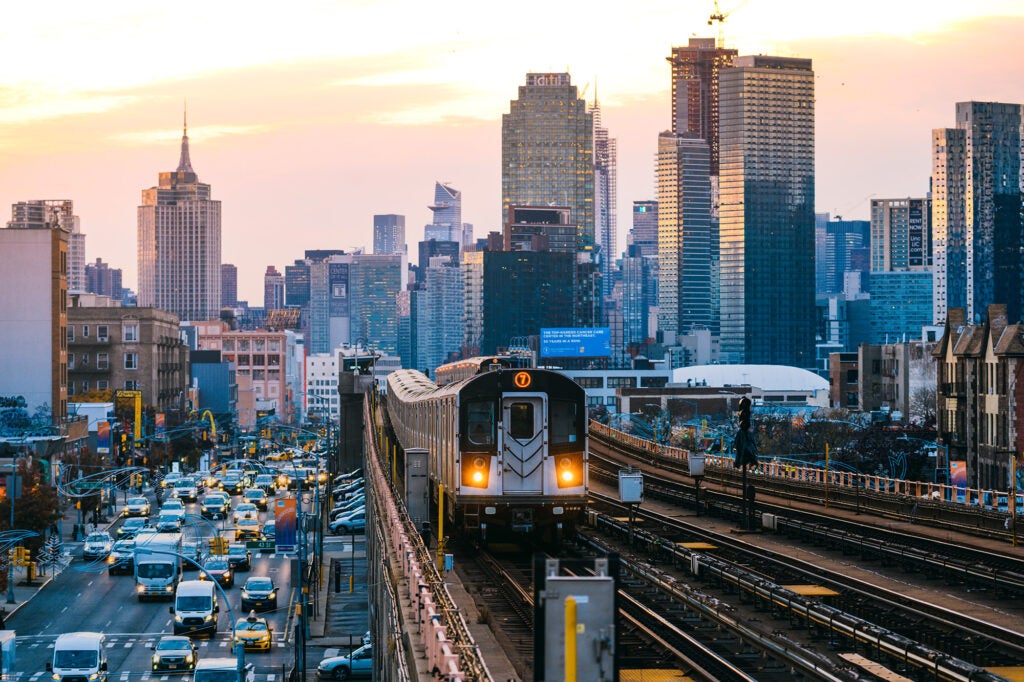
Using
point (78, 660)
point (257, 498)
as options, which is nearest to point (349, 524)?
point (257, 498)

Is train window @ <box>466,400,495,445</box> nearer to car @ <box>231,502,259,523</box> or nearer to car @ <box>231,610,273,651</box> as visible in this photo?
car @ <box>231,610,273,651</box>

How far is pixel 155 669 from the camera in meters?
48.2

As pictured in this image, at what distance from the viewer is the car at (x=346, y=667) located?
48.2 meters

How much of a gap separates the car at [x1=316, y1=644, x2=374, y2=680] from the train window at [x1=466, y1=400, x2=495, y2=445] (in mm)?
13672

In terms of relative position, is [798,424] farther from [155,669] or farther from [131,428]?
[155,669]

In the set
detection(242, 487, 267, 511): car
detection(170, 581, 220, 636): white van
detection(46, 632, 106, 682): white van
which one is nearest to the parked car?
detection(170, 581, 220, 636): white van

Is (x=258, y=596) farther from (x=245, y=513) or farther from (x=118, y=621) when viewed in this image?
(x=245, y=513)

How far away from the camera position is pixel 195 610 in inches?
2228

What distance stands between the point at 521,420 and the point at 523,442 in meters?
0.49

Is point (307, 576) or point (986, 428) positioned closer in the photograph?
point (307, 576)

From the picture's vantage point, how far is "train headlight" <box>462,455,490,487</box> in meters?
36.8

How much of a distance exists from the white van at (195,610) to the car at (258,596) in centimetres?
391

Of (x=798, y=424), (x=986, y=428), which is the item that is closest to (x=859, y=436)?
(x=798, y=424)

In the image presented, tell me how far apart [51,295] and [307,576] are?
63702 mm
